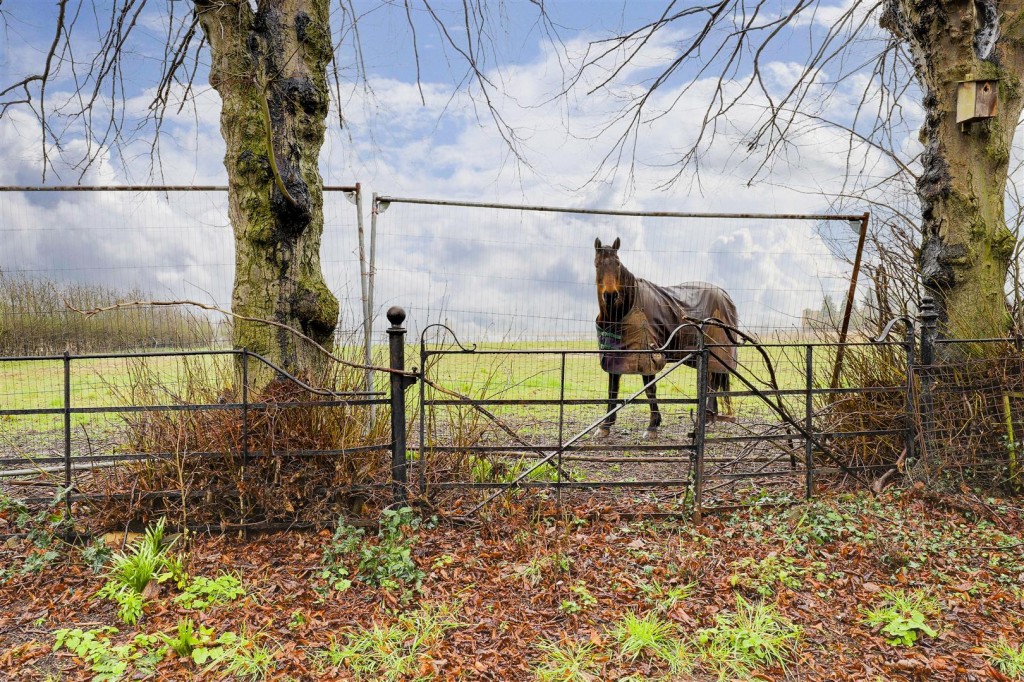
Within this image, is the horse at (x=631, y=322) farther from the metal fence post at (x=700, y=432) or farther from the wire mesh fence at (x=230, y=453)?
the wire mesh fence at (x=230, y=453)

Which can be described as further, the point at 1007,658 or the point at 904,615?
the point at 904,615

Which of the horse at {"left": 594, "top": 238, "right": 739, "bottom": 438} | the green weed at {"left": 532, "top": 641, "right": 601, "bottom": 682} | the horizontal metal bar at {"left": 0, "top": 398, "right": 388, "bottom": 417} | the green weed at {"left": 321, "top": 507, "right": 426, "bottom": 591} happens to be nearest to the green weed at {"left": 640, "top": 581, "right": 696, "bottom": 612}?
the green weed at {"left": 532, "top": 641, "right": 601, "bottom": 682}

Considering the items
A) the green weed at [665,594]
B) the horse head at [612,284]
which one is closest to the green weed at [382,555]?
the green weed at [665,594]

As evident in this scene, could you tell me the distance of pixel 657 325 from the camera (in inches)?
272

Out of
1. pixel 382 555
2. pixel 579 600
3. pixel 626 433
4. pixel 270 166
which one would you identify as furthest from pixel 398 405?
pixel 626 433

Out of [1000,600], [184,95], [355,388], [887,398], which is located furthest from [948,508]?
[184,95]

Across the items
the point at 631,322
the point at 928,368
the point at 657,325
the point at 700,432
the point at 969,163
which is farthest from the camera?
the point at 657,325

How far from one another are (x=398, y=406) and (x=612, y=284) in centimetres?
295

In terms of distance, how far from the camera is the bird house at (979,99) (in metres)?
5.47

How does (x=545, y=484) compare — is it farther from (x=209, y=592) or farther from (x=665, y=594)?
(x=209, y=592)

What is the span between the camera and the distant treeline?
22.3 ft

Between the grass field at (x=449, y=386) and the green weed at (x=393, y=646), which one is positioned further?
the grass field at (x=449, y=386)

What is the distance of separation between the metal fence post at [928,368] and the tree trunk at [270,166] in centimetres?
464

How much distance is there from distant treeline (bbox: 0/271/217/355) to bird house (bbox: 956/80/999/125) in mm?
6917
